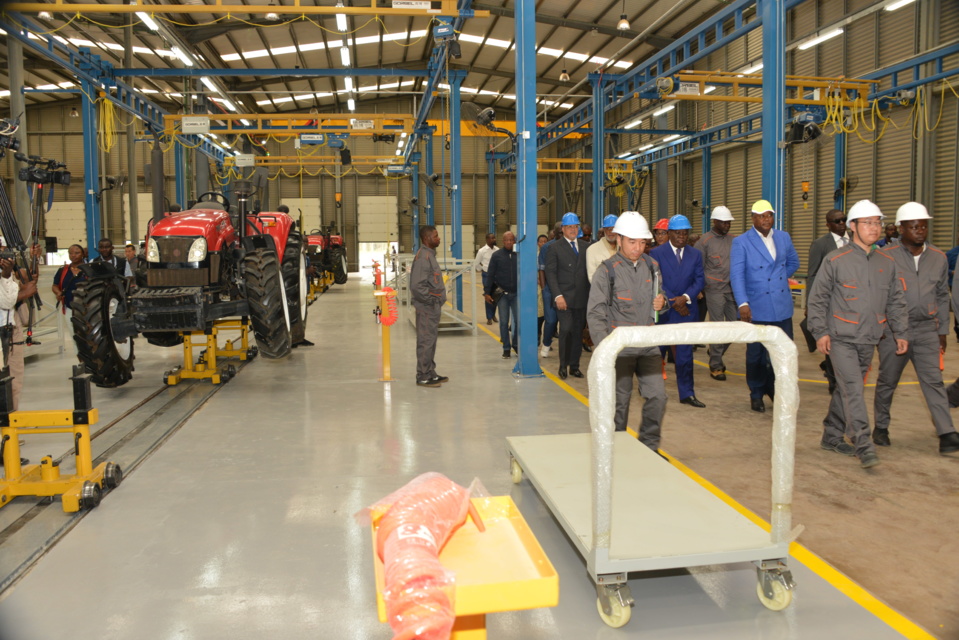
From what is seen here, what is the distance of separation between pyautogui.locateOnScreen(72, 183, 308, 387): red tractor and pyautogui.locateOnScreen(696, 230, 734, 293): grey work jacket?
4745 mm

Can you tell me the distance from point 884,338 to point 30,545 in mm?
5768

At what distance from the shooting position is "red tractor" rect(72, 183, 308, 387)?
688 cm

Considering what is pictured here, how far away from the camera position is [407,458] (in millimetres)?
5309

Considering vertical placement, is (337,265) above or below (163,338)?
above

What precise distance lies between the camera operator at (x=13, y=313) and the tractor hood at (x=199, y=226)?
1825 millimetres

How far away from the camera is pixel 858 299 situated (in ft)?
16.1

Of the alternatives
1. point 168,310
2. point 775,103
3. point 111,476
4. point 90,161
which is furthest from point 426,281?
point 90,161

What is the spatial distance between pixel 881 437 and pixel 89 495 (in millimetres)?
5661

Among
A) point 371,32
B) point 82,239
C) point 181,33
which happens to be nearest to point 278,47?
point 371,32

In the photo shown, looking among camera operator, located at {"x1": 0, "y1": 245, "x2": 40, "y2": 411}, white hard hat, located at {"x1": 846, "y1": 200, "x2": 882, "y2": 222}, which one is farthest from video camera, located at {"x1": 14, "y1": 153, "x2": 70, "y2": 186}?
white hard hat, located at {"x1": 846, "y1": 200, "x2": 882, "y2": 222}

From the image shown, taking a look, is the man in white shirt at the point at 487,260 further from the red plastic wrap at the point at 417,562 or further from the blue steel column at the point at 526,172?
the red plastic wrap at the point at 417,562

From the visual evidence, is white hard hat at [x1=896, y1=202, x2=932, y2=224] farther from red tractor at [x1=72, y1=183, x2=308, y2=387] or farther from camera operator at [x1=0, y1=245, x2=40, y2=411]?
camera operator at [x1=0, y1=245, x2=40, y2=411]

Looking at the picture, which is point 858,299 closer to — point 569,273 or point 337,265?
point 569,273

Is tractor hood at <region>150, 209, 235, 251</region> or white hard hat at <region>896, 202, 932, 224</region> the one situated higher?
tractor hood at <region>150, 209, 235, 251</region>
